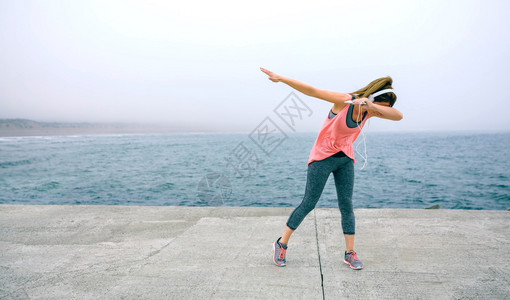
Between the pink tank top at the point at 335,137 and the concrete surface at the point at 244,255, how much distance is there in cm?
111

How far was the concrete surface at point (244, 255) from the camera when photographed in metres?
2.50

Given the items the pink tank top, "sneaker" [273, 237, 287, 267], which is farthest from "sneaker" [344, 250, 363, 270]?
the pink tank top

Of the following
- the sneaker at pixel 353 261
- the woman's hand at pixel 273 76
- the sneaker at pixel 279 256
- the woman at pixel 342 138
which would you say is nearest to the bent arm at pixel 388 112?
the woman at pixel 342 138

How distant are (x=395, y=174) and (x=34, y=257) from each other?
2829 centimetres

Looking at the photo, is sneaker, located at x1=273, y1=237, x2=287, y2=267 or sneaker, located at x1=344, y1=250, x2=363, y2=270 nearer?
sneaker, located at x1=344, y1=250, x2=363, y2=270

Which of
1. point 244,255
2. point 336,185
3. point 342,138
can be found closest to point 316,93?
point 342,138

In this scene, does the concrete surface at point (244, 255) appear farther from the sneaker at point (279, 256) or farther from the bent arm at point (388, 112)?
the bent arm at point (388, 112)

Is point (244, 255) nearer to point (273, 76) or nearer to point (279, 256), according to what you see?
point (279, 256)

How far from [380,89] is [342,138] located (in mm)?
509

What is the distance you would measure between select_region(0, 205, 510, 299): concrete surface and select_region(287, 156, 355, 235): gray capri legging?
0.46 m

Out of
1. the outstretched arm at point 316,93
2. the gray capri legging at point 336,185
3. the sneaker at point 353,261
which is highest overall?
the outstretched arm at point 316,93

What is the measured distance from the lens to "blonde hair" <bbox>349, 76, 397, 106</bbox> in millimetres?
2469

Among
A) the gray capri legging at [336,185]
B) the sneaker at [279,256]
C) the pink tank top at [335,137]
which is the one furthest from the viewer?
the sneaker at [279,256]

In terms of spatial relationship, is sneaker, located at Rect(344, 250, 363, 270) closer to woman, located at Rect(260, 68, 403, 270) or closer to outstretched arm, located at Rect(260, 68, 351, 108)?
woman, located at Rect(260, 68, 403, 270)
